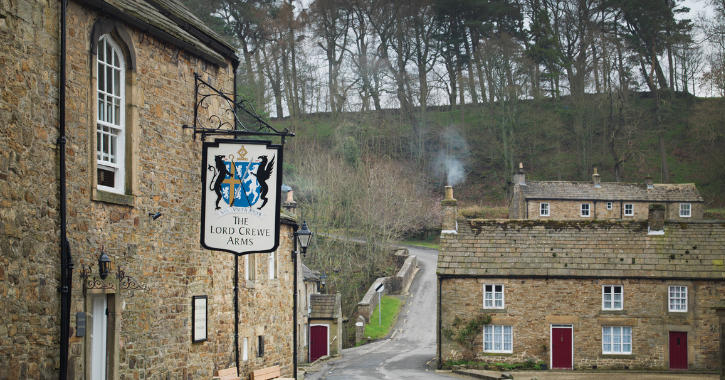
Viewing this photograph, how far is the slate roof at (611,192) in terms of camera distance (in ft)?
159

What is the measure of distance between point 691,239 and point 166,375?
24.1m

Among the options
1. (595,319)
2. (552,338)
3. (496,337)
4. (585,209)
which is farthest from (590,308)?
(585,209)

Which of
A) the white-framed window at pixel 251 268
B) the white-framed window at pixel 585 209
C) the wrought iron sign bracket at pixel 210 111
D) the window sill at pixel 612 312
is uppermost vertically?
the wrought iron sign bracket at pixel 210 111

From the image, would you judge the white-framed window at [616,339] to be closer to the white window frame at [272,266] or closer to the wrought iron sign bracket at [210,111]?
the white window frame at [272,266]

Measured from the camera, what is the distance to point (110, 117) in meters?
9.92

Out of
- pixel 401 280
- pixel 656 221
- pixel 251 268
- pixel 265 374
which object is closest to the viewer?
pixel 265 374

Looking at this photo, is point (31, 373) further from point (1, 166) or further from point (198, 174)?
point (198, 174)

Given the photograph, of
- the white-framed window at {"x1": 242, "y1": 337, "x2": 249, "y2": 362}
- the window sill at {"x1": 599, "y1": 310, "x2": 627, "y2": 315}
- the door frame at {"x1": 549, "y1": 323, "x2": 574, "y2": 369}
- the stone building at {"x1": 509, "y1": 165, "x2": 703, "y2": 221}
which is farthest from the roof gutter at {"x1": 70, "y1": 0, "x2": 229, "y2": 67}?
the stone building at {"x1": 509, "y1": 165, "x2": 703, "y2": 221}

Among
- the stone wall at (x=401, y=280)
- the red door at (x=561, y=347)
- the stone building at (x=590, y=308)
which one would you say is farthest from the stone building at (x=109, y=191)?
the stone wall at (x=401, y=280)

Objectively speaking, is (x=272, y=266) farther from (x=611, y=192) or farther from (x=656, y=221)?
(x=611, y=192)

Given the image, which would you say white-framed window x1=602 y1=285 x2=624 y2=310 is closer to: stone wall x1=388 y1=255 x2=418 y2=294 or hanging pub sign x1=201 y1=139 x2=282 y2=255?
stone wall x1=388 y1=255 x2=418 y2=294

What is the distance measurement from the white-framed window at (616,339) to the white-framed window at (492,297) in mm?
4226

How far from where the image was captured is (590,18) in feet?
205

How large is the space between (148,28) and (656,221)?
2418 centimetres
